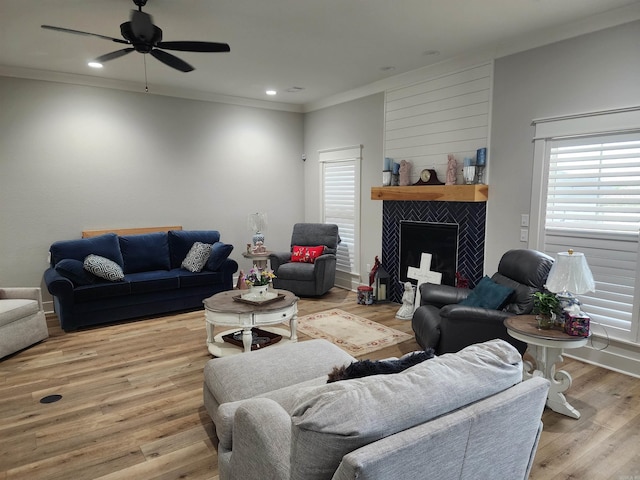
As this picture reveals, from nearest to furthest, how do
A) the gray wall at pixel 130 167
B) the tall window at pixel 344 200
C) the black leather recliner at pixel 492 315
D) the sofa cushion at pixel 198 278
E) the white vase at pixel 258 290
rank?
1. the black leather recliner at pixel 492 315
2. the white vase at pixel 258 290
3. the gray wall at pixel 130 167
4. the sofa cushion at pixel 198 278
5. the tall window at pixel 344 200

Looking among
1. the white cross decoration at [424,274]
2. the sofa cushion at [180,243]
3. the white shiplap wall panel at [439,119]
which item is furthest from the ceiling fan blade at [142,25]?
the white cross decoration at [424,274]

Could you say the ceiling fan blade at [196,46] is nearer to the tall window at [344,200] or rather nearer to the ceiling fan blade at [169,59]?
the ceiling fan blade at [169,59]

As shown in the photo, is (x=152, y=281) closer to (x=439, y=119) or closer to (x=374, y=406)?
(x=439, y=119)

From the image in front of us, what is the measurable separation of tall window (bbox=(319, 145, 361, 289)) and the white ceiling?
1378mm

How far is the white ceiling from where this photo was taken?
10.4ft

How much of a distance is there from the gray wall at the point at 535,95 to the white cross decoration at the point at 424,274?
0.69 meters

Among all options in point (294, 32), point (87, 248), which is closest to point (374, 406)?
point (294, 32)

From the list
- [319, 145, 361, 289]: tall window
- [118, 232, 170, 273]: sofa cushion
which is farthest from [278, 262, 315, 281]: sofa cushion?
[118, 232, 170, 273]: sofa cushion

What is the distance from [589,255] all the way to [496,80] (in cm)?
197

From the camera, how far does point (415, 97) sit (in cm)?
507

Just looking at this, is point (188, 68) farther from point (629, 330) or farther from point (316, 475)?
point (629, 330)

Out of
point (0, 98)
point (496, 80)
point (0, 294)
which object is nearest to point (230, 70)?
point (0, 98)

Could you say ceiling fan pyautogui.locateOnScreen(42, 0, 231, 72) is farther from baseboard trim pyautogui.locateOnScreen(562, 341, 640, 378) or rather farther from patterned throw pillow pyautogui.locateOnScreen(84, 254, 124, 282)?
baseboard trim pyautogui.locateOnScreen(562, 341, 640, 378)

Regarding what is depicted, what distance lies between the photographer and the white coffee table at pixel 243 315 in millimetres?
3432
